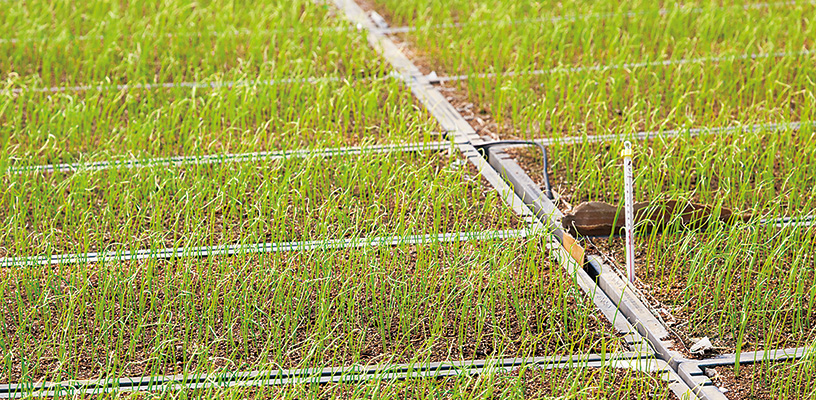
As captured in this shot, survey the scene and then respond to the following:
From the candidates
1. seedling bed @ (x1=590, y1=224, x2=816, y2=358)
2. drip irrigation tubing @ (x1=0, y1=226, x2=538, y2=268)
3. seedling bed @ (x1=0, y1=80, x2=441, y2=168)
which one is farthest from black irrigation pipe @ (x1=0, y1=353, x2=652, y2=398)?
seedling bed @ (x1=0, y1=80, x2=441, y2=168)

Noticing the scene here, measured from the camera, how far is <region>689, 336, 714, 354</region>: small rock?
268 centimetres

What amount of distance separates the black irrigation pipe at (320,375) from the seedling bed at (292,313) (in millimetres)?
35

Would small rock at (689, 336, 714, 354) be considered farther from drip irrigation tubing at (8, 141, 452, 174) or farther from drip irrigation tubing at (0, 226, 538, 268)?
drip irrigation tubing at (8, 141, 452, 174)

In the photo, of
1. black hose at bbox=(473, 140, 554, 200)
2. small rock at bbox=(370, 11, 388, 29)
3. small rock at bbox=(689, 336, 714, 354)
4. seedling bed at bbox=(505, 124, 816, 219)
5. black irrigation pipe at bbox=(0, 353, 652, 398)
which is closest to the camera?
black irrigation pipe at bbox=(0, 353, 652, 398)

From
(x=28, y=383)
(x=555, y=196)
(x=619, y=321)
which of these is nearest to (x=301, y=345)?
(x=28, y=383)

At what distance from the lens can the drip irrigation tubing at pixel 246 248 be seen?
3062mm

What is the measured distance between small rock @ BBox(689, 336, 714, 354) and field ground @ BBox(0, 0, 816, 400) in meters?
0.03

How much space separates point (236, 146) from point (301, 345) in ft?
4.65

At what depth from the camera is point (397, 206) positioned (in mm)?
3484

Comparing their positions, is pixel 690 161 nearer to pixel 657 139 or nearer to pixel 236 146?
pixel 657 139

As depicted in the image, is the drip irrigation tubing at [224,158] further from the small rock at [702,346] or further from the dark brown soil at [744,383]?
the dark brown soil at [744,383]

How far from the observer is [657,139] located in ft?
13.2

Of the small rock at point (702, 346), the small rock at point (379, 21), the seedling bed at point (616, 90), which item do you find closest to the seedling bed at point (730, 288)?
the small rock at point (702, 346)

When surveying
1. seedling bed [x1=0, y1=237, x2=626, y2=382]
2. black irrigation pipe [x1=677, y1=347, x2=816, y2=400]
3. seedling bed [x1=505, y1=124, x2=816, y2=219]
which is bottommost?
seedling bed [x1=0, y1=237, x2=626, y2=382]
